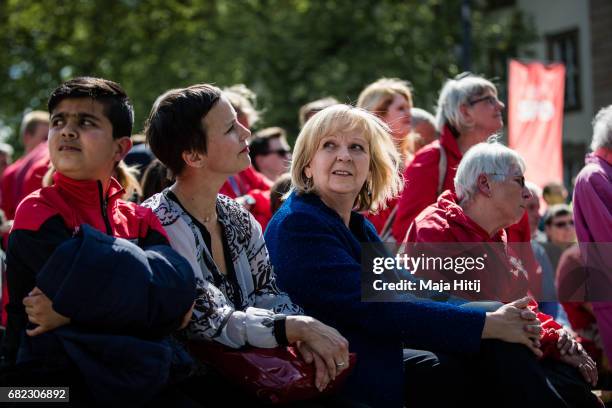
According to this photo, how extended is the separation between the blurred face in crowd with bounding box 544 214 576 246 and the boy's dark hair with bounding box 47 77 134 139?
212 inches

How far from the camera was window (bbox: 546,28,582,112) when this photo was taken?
25766 millimetres

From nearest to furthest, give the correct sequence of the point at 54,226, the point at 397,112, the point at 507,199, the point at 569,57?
the point at 54,226 < the point at 507,199 < the point at 397,112 < the point at 569,57

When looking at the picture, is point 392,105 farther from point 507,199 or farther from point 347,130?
point 347,130

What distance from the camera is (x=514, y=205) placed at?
4.73 m

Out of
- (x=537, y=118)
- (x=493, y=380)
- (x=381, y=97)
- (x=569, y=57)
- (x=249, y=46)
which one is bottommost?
(x=493, y=380)

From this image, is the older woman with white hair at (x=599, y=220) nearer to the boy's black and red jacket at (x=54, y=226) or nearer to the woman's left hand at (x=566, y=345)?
the woman's left hand at (x=566, y=345)

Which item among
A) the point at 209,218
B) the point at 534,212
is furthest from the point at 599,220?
the point at 209,218

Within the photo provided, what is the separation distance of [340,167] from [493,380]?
1.13 meters

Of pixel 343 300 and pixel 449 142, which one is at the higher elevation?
pixel 449 142

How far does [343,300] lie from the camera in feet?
12.6

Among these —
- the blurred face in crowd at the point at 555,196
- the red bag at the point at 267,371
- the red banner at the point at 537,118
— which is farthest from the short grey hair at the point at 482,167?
the red banner at the point at 537,118

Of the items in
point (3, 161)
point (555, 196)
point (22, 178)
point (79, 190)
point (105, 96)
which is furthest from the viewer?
point (555, 196)

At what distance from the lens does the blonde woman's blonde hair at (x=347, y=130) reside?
4.12 meters

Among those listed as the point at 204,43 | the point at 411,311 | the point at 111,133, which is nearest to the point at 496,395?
the point at 411,311
